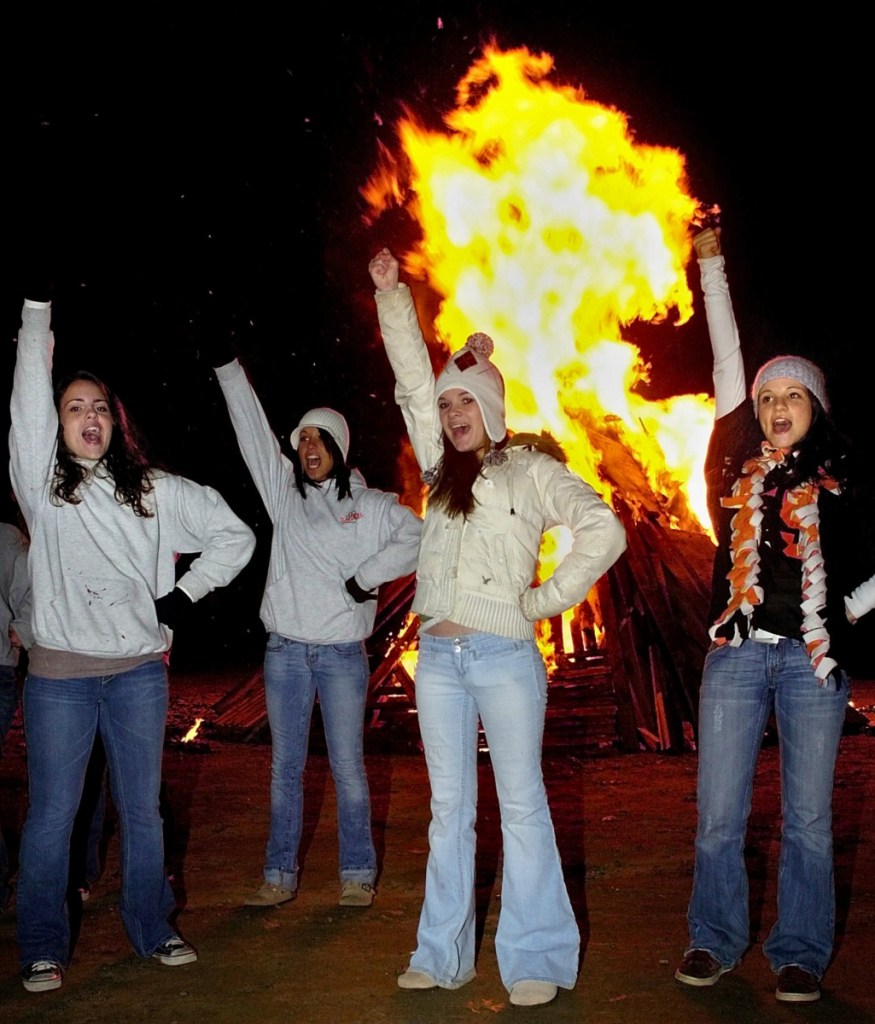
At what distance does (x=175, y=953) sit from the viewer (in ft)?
13.7

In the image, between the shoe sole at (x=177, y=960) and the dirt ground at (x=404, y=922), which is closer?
the dirt ground at (x=404, y=922)

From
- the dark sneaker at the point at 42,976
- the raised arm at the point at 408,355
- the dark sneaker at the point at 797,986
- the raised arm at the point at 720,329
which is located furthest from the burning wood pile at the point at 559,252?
the dark sneaker at the point at 42,976

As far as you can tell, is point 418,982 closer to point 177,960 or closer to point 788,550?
point 177,960

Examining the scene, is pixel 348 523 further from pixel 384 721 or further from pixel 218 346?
pixel 384 721

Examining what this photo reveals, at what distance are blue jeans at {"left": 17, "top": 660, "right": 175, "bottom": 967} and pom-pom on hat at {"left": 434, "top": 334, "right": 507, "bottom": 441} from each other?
158 cm

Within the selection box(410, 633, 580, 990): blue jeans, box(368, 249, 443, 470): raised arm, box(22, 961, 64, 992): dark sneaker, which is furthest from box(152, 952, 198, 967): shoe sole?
box(368, 249, 443, 470): raised arm

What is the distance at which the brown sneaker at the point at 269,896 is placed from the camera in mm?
5032

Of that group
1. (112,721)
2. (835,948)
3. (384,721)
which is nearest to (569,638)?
(384,721)

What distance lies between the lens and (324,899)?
5176mm

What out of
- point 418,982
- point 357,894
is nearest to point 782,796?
point 418,982

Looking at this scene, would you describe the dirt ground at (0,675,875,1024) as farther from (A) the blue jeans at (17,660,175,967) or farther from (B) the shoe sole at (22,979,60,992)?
(A) the blue jeans at (17,660,175,967)

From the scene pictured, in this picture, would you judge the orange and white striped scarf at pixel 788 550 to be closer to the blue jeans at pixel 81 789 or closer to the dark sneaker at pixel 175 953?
the blue jeans at pixel 81 789

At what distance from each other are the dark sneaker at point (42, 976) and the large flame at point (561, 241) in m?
9.33

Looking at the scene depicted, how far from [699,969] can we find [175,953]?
78.4 inches
